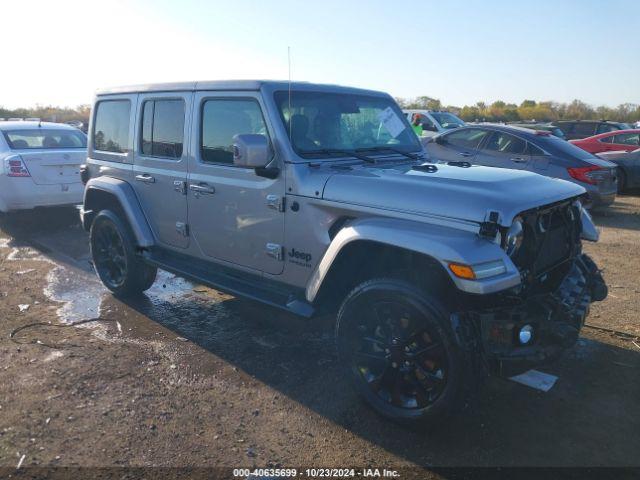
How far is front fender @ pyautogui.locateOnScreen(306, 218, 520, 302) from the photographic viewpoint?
284cm

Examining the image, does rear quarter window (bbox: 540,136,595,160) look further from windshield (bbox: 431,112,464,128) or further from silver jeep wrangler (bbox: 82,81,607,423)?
windshield (bbox: 431,112,464,128)

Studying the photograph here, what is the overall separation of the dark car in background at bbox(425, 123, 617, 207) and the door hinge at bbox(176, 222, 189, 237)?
5250mm

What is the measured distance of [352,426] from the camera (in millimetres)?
3348

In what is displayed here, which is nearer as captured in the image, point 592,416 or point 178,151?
point 592,416

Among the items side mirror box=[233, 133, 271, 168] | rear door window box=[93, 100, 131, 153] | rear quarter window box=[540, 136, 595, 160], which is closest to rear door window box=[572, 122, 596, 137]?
rear quarter window box=[540, 136, 595, 160]

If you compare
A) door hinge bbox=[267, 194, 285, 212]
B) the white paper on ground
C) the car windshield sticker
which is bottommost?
the white paper on ground

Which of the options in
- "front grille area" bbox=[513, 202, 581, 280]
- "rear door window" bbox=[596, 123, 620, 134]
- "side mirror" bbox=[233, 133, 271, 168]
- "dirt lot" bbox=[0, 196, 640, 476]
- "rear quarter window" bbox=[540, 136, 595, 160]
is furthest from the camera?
"rear door window" bbox=[596, 123, 620, 134]

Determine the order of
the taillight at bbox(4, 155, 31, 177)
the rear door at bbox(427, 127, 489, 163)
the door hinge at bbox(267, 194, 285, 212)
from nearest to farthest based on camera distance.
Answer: the door hinge at bbox(267, 194, 285, 212)
the taillight at bbox(4, 155, 31, 177)
the rear door at bbox(427, 127, 489, 163)

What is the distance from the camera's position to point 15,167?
8000mm

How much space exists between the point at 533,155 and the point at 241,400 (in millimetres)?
Result: 7384

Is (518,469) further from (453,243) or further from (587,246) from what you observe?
(587,246)

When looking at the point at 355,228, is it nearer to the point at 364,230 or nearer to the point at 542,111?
the point at 364,230

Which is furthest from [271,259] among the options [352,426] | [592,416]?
[592,416]

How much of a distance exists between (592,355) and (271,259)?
8.73 ft
